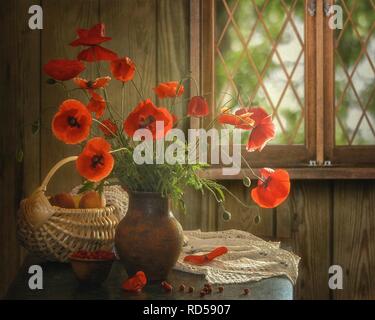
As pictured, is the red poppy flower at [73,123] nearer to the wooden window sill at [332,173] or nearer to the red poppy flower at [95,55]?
the red poppy flower at [95,55]

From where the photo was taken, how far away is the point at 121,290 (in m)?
1.28

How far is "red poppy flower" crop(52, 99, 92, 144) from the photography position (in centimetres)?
120

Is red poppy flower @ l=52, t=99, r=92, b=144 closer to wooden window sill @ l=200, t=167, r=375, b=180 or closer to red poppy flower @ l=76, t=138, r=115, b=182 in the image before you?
red poppy flower @ l=76, t=138, r=115, b=182

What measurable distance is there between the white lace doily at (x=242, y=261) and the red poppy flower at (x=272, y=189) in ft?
0.71

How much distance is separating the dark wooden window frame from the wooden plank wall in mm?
60

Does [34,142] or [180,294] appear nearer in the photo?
[180,294]

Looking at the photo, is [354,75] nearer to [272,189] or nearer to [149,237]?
[272,189]

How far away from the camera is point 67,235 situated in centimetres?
145

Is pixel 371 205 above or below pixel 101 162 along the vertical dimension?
below

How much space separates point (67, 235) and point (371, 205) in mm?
1278

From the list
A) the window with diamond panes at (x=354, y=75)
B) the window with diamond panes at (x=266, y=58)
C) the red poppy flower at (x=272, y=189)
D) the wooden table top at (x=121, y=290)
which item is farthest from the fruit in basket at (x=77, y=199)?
the window with diamond panes at (x=354, y=75)

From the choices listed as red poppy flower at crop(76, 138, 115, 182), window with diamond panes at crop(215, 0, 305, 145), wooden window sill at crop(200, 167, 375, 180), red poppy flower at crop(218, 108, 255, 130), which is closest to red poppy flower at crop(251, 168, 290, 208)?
red poppy flower at crop(218, 108, 255, 130)
